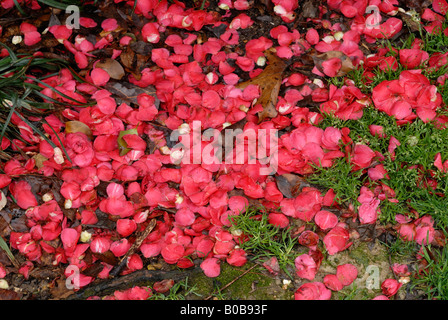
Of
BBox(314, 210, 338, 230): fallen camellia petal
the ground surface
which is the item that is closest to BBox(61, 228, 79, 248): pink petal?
the ground surface

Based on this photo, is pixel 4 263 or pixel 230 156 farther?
pixel 230 156

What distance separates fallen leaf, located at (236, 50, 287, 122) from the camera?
2.36 meters

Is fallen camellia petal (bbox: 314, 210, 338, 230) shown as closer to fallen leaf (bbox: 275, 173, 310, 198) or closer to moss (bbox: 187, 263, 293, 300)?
fallen leaf (bbox: 275, 173, 310, 198)

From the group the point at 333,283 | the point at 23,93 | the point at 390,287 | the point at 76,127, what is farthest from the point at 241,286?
the point at 23,93

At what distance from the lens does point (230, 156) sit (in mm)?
2254

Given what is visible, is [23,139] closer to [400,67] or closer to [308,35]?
[308,35]

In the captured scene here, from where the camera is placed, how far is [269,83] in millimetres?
2449

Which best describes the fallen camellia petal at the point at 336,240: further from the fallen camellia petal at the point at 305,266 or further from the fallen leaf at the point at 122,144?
the fallen leaf at the point at 122,144

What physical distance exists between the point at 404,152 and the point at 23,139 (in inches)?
83.8

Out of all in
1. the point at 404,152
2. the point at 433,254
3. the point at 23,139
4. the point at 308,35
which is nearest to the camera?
the point at 433,254

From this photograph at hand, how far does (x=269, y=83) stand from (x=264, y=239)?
938 mm

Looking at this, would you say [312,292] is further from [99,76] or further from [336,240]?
[99,76]

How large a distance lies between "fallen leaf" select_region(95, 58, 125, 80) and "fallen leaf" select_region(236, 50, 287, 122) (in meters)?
0.73

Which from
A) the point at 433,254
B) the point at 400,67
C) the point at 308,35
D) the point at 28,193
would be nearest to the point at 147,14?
the point at 308,35
